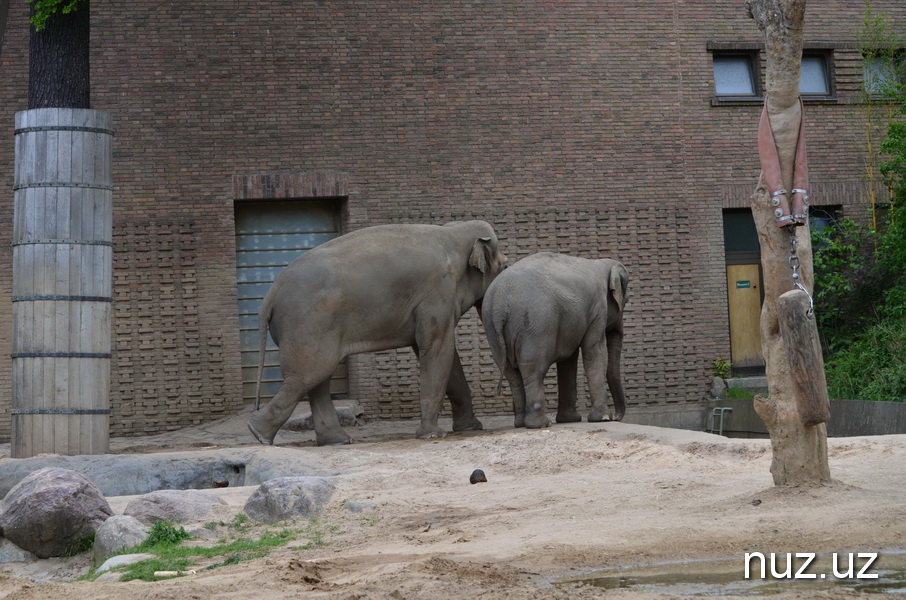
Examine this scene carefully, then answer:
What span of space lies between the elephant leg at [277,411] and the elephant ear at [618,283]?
4.01 m

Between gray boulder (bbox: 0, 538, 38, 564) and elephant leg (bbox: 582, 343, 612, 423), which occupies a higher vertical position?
elephant leg (bbox: 582, 343, 612, 423)

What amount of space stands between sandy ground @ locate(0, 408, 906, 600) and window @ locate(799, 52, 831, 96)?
10357 millimetres

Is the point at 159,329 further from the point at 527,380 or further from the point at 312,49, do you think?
the point at 527,380

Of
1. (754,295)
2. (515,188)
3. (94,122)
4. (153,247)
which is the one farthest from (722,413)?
Answer: (94,122)

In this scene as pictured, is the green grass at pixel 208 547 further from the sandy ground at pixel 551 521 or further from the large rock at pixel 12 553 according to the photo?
the large rock at pixel 12 553

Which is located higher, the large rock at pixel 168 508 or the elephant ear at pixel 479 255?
the elephant ear at pixel 479 255

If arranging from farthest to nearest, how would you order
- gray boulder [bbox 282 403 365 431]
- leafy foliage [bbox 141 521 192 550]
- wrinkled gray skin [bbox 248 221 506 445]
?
gray boulder [bbox 282 403 365 431]
wrinkled gray skin [bbox 248 221 506 445]
leafy foliage [bbox 141 521 192 550]

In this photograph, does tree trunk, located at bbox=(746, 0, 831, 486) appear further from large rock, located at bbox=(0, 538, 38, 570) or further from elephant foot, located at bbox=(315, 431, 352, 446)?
elephant foot, located at bbox=(315, 431, 352, 446)

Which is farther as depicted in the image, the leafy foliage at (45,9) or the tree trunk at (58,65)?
the tree trunk at (58,65)

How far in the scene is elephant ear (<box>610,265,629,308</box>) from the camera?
14.1m

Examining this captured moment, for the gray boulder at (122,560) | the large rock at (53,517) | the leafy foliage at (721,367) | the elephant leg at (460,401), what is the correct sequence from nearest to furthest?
the gray boulder at (122,560)
the large rock at (53,517)
the elephant leg at (460,401)
the leafy foliage at (721,367)

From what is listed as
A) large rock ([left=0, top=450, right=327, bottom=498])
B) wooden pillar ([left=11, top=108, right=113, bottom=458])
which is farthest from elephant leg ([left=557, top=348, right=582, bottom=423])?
wooden pillar ([left=11, top=108, right=113, bottom=458])

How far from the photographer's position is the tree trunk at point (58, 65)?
12547 millimetres

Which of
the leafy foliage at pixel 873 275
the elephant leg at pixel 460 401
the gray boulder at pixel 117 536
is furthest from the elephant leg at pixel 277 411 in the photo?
the leafy foliage at pixel 873 275
